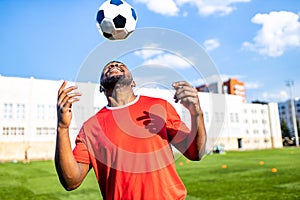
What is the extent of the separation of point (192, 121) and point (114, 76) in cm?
63

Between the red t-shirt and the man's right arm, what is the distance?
0.11 meters

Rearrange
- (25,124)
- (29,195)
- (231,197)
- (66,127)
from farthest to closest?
1. (25,124)
2. (29,195)
3. (231,197)
4. (66,127)

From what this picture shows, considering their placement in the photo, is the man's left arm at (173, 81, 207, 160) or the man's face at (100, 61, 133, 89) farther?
the man's face at (100, 61, 133, 89)

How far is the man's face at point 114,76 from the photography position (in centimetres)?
221

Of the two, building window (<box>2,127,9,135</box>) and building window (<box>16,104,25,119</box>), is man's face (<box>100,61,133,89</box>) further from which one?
building window (<box>2,127,9,135</box>)

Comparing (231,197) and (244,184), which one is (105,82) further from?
(244,184)

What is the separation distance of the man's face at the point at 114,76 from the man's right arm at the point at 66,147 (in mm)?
310

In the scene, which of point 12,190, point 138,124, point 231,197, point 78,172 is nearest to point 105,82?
point 138,124

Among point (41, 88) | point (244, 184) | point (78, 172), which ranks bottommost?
point (244, 184)

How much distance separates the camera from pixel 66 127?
1932 mm

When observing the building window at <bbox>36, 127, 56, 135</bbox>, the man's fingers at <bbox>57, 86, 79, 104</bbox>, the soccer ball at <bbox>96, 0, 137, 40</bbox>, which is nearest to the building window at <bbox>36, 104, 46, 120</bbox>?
the building window at <bbox>36, 127, 56, 135</bbox>

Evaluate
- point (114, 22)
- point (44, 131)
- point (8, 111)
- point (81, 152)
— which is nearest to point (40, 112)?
point (44, 131)

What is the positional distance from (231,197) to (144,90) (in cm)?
501

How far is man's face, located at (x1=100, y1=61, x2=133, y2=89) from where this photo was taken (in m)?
2.21
